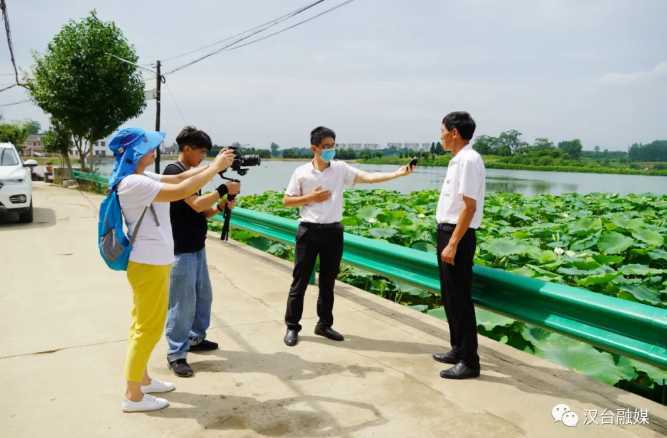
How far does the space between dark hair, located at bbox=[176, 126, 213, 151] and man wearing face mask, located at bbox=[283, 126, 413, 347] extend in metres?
0.92

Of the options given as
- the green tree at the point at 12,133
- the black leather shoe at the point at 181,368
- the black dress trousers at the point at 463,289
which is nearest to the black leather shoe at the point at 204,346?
the black leather shoe at the point at 181,368

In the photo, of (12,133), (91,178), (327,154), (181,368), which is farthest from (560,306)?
(12,133)

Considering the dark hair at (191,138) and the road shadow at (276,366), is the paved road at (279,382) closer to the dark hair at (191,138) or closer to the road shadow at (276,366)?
the road shadow at (276,366)

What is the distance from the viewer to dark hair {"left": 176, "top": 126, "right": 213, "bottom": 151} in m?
3.65

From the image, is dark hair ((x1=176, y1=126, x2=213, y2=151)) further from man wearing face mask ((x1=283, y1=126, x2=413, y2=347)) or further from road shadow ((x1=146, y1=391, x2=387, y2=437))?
road shadow ((x1=146, y1=391, x2=387, y2=437))

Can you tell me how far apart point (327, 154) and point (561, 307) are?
6.83ft

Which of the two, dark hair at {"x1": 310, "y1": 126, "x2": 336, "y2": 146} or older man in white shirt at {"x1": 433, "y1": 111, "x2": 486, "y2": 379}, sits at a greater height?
dark hair at {"x1": 310, "y1": 126, "x2": 336, "y2": 146}

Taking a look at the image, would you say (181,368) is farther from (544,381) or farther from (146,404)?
(544,381)

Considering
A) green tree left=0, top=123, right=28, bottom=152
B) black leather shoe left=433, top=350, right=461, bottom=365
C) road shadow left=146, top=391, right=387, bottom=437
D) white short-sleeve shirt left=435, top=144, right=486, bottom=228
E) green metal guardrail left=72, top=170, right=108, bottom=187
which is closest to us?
road shadow left=146, top=391, right=387, bottom=437

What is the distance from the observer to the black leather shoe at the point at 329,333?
421 cm

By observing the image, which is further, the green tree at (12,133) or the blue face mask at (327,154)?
the green tree at (12,133)

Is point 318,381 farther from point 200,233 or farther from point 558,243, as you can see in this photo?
point 558,243

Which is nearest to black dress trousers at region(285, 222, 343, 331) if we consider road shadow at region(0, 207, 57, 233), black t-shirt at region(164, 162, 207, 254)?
black t-shirt at region(164, 162, 207, 254)

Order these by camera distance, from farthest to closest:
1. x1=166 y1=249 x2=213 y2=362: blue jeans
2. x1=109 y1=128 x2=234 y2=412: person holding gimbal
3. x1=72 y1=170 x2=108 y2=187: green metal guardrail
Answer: x1=72 y1=170 x2=108 y2=187: green metal guardrail, x1=166 y1=249 x2=213 y2=362: blue jeans, x1=109 y1=128 x2=234 y2=412: person holding gimbal
